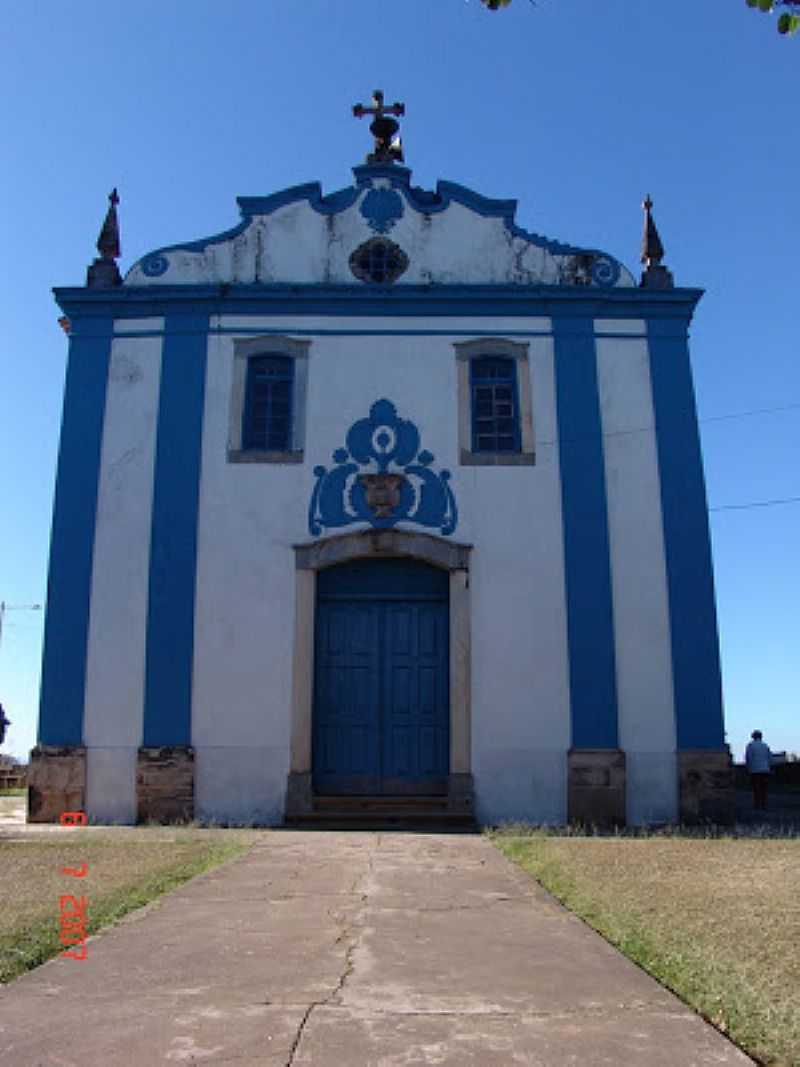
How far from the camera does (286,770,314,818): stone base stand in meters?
10.6

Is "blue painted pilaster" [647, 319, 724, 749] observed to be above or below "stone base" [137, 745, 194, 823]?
above

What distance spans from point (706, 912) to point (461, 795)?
5.94 metres

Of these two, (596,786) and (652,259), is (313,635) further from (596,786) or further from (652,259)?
(652,259)

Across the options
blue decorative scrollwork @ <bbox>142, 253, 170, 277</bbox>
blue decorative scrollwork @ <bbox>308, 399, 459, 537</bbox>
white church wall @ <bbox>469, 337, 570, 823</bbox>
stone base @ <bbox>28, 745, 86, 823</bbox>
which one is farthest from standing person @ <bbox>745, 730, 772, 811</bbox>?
blue decorative scrollwork @ <bbox>142, 253, 170, 277</bbox>

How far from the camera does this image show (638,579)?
1130cm

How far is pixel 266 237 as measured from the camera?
12.6m

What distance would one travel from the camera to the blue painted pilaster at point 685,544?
1093 centimetres

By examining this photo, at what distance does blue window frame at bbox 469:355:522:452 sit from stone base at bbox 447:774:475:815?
12.9ft

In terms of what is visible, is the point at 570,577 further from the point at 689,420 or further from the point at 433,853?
the point at 433,853

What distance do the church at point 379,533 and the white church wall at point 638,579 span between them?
31 millimetres

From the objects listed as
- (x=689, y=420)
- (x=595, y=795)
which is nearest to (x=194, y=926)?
(x=595, y=795)

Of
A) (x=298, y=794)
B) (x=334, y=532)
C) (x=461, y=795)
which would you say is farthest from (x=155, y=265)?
(x=461, y=795)
